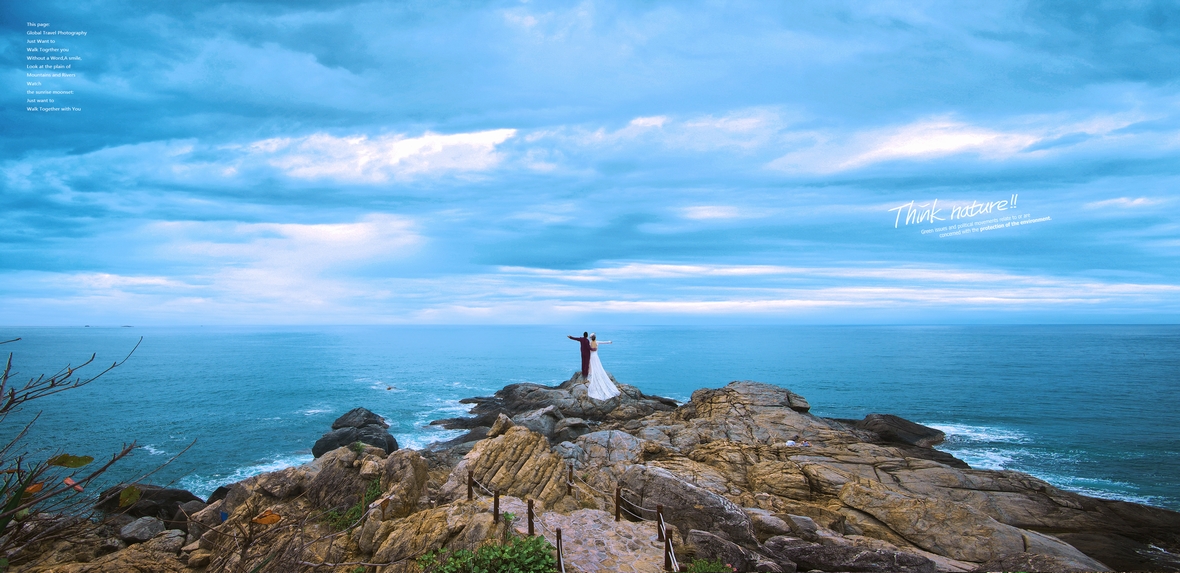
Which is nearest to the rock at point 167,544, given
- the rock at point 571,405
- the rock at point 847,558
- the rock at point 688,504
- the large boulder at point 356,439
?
the rock at point 688,504

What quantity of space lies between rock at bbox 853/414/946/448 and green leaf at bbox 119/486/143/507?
41342 millimetres

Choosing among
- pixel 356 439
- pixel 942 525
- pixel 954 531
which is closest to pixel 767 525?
pixel 942 525

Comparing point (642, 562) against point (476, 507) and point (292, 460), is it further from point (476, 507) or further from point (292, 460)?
point (292, 460)

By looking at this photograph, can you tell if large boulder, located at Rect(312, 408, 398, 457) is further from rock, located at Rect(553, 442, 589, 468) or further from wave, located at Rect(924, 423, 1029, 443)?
wave, located at Rect(924, 423, 1029, 443)

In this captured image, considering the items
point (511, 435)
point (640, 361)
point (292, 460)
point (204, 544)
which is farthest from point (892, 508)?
point (640, 361)

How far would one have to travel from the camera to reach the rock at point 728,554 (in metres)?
13.8

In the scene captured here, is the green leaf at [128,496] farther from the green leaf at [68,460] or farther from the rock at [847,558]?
the rock at [847,558]

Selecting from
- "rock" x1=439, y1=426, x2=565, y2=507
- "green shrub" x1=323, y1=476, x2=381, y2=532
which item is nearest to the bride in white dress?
"rock" x1=439, y1=426, x2=565, y2=507

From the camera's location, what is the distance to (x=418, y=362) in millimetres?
106312

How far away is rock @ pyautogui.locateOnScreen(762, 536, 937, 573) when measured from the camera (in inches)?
575

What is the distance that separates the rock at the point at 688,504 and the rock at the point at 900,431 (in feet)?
87.6

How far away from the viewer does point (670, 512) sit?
16781 mm

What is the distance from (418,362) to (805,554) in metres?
99.6

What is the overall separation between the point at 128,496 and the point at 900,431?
146 ft
